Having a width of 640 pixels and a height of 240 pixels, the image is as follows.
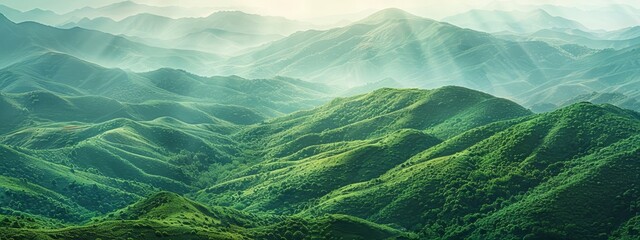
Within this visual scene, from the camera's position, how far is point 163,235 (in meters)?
149

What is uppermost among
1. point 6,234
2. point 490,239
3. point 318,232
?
point 6,234

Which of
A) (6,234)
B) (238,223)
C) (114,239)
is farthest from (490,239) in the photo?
(6,234)

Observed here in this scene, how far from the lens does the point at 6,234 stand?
427 feet

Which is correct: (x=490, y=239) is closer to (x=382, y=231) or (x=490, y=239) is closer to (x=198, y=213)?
(x=382, y=231)

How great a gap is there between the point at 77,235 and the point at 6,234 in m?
15.4

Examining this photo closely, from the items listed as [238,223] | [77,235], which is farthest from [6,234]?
[238,223]

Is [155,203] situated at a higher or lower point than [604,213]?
higher

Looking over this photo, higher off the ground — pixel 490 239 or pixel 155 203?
pixel 155 203

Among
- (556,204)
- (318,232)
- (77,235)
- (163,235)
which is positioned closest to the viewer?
(77,235)

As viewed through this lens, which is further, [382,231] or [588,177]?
[588,177]

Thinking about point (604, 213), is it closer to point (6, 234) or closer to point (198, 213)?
point (198, 213)

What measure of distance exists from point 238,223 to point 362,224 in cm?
4400

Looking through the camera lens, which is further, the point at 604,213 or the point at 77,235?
the point at 604,213

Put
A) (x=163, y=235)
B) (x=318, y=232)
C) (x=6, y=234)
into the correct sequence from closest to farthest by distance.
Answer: (x=6, y=234)
(x=163, y=235)
(x=318, y=232)
